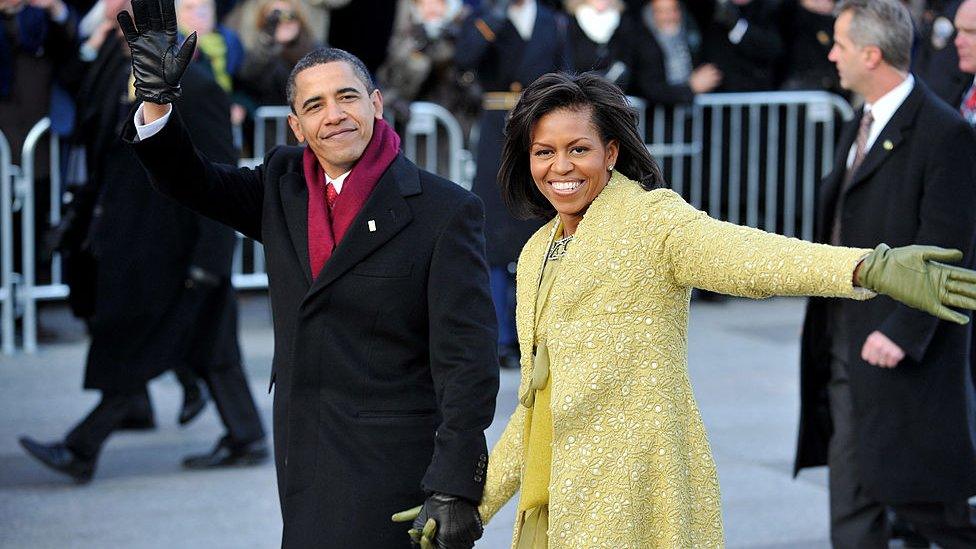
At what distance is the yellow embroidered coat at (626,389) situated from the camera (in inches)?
138

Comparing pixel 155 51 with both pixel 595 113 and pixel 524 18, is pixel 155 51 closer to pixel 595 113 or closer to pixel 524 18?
pixel 595 113

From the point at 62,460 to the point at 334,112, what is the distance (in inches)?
137

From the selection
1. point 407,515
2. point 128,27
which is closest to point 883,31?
point 407,515

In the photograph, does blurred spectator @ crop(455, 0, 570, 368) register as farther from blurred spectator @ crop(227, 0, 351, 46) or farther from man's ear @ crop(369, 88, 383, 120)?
man's ear @ crop(369, 88, 383, 120)

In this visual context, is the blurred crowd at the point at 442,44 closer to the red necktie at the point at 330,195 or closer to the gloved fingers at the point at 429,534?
the red necktie at the point at 330,195

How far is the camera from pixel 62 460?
6.84 metres

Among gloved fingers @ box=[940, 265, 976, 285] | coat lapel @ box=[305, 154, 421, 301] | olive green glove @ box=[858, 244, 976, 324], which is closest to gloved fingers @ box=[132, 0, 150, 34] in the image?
coat lapel @ box=[305, 154, 421, 301]

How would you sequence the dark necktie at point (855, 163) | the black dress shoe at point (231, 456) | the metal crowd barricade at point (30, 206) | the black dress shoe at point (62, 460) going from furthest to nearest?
the metal crowd barricade at point (30, 206)
the black dress shoe at point (231, 456)
the black dress shoe at point (62, 460)
the dark necktie at point (855, 163)

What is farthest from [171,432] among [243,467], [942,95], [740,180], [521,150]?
[740,180]

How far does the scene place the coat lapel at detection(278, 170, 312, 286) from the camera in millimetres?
3924

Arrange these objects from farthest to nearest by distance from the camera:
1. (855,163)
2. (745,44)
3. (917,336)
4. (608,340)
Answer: (745,44) → (855,163) → (917,336) → (608,340)

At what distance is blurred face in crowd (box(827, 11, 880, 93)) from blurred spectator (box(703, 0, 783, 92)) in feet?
19.6

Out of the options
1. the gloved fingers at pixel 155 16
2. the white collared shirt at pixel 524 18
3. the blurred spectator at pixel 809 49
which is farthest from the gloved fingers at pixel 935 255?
the blurred spectator at pixel 809 49

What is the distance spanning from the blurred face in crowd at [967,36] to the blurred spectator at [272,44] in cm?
459
